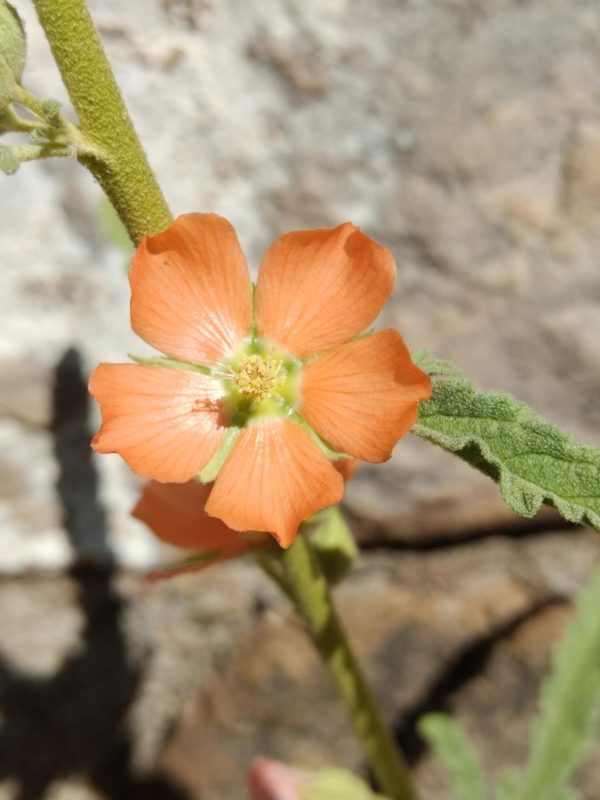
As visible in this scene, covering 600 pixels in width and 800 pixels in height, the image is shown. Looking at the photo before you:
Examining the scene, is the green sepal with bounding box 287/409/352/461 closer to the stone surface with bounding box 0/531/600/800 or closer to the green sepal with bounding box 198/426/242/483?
the green sepal with bounding box 198/426/242/483

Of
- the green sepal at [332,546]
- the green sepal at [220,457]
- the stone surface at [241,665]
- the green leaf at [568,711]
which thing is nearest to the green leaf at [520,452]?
the green sepal at [220,457]

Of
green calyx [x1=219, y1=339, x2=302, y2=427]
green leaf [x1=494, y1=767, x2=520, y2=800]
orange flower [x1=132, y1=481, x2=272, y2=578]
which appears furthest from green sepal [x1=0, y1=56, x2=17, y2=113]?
green leaf [x1=494, y1=767, x2=520, y2=800]

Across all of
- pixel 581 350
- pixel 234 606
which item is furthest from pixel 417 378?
pixel 234 606

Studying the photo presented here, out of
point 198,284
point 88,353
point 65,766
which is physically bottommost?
point 65,766

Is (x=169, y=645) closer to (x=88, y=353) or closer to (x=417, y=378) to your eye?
(x=88, y=353)

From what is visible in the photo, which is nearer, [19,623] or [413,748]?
[413,748]

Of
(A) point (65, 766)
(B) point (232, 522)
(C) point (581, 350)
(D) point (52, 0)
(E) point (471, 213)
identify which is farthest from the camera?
(A) point (65, 766)

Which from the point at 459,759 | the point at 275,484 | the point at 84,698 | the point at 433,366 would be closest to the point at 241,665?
the point at 84,698

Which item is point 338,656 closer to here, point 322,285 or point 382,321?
point 322,285
